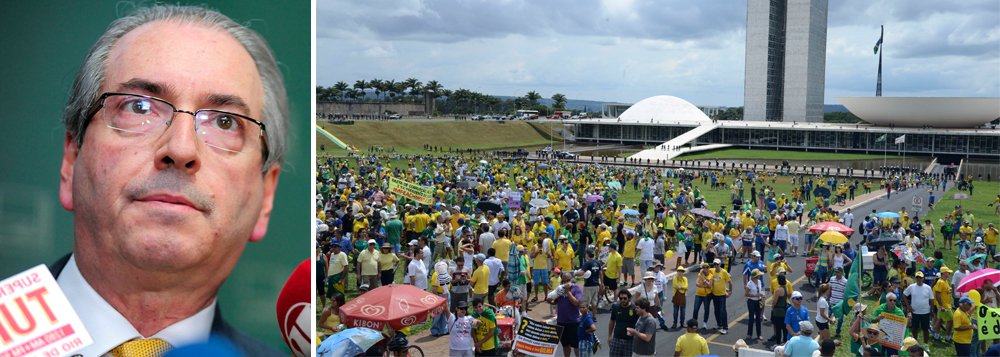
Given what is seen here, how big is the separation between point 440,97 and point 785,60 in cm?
4949

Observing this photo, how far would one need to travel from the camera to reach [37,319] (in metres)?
3.35

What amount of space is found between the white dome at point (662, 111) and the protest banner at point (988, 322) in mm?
81391

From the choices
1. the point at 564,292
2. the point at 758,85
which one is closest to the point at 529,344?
the point at 564,292

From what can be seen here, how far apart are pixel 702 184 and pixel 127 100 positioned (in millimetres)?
37097

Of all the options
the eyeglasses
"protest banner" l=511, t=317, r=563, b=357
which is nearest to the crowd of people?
"protest banner" l=511, t=317, r=563, b=357

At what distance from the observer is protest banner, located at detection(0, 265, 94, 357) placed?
130 inches

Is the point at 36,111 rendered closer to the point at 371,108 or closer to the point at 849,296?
the point at 849,296

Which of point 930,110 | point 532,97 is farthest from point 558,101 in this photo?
point 930,110

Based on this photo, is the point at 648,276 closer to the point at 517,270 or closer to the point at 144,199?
the point at 517,270

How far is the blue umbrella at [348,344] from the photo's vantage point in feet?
22.2

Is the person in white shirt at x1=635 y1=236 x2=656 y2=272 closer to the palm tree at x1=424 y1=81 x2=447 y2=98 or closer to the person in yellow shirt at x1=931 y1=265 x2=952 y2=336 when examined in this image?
the person in yellow shirt at x1=931 y1=265 x2=952 y2=336

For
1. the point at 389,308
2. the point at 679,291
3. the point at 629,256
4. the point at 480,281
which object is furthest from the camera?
the point at 629,256

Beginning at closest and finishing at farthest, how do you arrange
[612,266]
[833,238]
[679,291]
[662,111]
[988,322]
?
[988,322] < [679,291] < [612,266] < [833,238] < [662,111]

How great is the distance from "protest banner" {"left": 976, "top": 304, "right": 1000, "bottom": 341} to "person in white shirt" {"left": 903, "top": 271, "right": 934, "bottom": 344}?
5.18 feet
